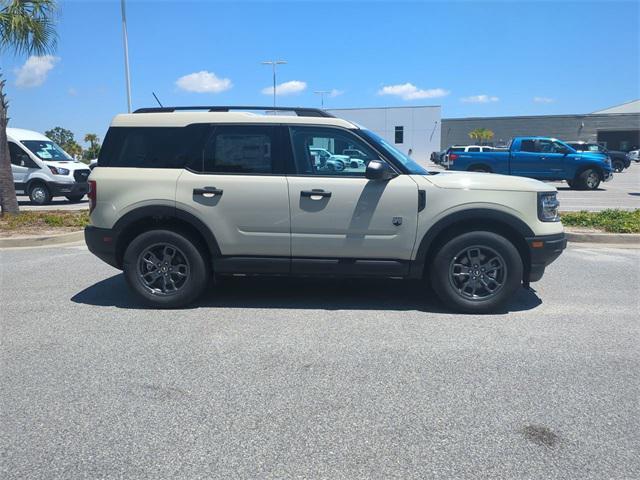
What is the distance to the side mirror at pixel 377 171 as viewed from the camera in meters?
5.04

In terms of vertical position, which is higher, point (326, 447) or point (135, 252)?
point (135, 252)

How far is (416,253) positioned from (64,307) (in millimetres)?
3780

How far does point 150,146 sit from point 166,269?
1.31 m

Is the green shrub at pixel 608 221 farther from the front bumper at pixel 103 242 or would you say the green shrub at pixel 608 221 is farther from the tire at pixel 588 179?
the tire at pixel 588 179

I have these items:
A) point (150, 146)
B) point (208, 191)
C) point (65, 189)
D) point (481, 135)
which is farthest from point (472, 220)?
point (481, 135)

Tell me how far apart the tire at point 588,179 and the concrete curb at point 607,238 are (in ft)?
42.6

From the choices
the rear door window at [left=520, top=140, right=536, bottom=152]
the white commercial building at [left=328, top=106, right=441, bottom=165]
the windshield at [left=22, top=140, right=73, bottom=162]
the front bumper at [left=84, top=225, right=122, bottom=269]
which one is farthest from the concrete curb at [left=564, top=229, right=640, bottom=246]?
the white commercial building at [left=328, top=106, right=441, bottom=165]

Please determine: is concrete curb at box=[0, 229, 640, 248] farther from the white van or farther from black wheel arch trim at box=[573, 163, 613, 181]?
black wheel arch trim at box=[573, 163, 613, 181]

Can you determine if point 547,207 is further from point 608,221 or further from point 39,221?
point 39,221

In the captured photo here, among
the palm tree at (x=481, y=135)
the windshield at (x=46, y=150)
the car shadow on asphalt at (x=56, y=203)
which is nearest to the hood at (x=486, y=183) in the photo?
the car shadow on asphalt at (x=56, y=203)

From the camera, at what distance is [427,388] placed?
12.0ft

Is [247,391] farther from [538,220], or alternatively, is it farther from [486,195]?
[538,220]

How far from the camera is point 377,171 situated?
504cm

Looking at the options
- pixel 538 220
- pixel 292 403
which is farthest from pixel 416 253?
pixel 292 403
